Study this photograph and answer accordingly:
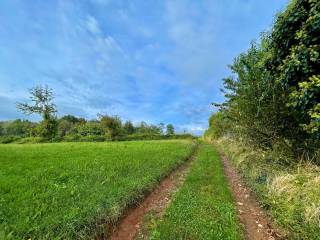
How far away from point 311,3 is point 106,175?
7464 millimetres

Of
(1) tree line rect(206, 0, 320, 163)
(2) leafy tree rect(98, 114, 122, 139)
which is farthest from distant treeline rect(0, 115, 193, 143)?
(1) tree line rect(206, 0, 320, 163)

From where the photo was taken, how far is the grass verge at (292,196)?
4660mm

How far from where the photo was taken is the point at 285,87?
7.60 m

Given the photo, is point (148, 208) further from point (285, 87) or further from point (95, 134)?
point (95, 134)

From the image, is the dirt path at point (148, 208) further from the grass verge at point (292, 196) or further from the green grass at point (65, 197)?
the grass verge at point (292, 196)

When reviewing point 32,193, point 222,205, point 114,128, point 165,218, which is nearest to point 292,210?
point 222,205

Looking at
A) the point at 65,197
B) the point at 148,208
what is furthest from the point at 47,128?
the point at 148,208

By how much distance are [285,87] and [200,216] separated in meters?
4.84

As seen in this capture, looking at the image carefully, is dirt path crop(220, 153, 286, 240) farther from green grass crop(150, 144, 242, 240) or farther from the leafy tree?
the leafy tree

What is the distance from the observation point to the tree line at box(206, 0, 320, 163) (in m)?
5.41

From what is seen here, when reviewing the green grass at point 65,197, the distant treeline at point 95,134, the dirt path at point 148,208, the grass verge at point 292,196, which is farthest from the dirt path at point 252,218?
the distant treeline at point 95,134

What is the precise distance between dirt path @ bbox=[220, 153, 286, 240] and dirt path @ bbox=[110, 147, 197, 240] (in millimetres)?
1984

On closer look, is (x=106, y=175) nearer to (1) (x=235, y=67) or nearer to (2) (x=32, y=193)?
(2) (x=32, y=193)

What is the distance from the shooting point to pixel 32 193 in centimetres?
595
